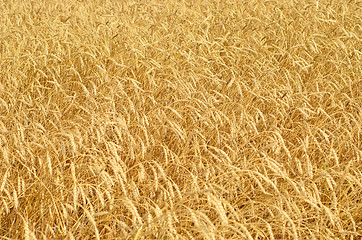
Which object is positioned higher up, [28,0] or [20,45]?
[20,45]

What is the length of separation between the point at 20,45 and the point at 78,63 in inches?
17.7

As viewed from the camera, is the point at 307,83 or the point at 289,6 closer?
the point at 307,83

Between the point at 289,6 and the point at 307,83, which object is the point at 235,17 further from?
the point at 307,83

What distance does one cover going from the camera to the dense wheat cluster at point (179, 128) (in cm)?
161

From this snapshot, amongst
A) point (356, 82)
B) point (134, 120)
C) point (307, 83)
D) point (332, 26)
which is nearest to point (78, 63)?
point (134, 120)

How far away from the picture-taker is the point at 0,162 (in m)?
1.96

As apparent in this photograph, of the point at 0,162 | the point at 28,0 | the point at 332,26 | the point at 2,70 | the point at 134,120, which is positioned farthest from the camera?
the point at 28,0

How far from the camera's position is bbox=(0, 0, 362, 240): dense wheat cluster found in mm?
1612

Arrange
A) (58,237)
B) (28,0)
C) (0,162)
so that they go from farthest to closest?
(28,0) → (0,162) → (58,237)

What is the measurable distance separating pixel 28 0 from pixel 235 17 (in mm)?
2631

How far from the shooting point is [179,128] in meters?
1.97

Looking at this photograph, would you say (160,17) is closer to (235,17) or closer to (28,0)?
(235,17)

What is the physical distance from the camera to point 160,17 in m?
4.61

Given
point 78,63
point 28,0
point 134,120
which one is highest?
point 134,120
